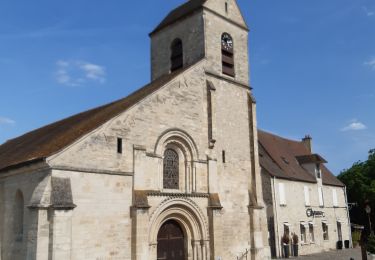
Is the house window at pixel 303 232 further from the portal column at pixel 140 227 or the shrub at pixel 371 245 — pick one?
the portal column at pixel 140 227

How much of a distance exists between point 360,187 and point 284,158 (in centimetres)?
1345

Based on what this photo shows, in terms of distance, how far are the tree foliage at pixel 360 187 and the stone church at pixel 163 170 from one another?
22885mm

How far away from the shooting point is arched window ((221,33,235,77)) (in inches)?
893

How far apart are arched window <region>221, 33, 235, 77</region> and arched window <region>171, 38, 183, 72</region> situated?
244 cm

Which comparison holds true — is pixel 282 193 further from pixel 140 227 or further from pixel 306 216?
pixel 140 227

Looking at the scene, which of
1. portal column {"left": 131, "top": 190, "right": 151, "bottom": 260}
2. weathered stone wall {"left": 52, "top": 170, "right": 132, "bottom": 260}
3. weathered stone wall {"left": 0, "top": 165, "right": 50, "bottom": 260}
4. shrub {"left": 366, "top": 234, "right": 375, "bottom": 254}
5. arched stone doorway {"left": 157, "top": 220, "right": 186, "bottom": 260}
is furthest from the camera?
shrub {"left": 366, "top": 234, "right": 375, "bottom": 254}

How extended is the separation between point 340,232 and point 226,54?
815 inches

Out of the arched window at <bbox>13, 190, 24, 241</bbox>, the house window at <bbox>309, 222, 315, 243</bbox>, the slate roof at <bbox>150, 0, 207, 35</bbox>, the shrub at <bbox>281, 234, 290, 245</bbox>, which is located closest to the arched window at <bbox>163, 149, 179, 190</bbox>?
the arched window at <bbox>13, 190, 24, 241</bbox>

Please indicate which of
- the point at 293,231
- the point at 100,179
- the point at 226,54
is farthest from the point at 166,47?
the point at 293,231

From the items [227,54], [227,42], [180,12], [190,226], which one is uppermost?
[180,12]

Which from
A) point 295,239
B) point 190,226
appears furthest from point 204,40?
point 295,239

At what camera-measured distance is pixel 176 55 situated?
77.8 feet

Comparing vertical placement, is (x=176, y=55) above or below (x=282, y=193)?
above

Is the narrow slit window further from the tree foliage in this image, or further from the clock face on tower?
the tree foliage
